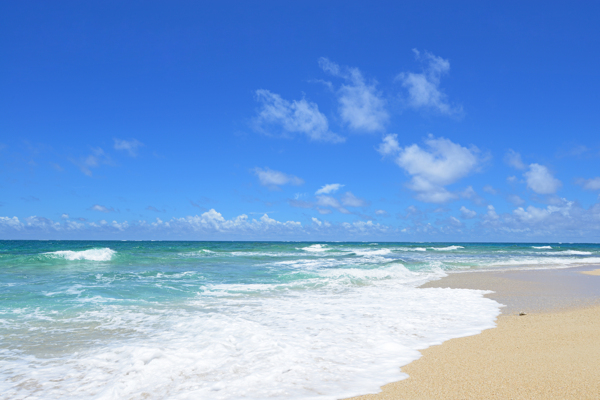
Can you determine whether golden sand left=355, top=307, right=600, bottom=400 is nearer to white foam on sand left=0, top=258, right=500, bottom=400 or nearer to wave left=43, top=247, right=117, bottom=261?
white foam on sand left=0, top=258, right=500, bottom=400

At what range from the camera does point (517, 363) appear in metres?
4.30

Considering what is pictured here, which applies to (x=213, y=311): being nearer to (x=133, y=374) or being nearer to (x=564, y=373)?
(x=133, y=374)

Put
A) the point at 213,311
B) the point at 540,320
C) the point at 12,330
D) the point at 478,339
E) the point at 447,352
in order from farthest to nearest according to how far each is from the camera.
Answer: the point at 213,311 < the point at 540,320 < the point at 12,330 < the point at 478,339 < the point at 447,352

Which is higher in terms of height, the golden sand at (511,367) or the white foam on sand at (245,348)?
the golden sand at (511,367)

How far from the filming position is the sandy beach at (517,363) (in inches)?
139

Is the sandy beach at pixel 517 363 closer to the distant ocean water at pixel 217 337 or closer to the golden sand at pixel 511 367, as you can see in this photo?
the golden sand at pixel 511 367

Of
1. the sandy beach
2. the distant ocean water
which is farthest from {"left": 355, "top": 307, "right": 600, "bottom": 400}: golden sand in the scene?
the distant ocean water

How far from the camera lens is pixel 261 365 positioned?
442 centimetres

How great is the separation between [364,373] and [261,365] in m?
1.27

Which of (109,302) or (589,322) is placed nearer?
(589,322)

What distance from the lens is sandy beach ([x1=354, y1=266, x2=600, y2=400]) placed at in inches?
139

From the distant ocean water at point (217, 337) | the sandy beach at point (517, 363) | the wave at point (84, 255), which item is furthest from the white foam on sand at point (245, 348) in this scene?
the wave at point (84, 255)

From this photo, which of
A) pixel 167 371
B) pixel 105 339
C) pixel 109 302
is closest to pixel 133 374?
pixel 167 371

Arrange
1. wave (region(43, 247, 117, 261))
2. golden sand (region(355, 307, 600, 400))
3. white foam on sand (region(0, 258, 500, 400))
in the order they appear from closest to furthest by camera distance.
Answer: golden sand (region(355, 307, 600, 400)), white foam on sand (region(0, 258, 500, 400)), wave (region(43, 247, 117, 261))
